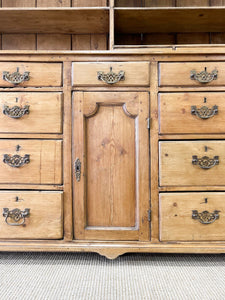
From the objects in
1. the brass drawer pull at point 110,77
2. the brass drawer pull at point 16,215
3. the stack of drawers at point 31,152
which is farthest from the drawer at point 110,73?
the brass drawer pull at point 16,215

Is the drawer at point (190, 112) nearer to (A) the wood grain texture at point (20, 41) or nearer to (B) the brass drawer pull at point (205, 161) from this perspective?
(B) the brass drawer pull at point (205, 161)

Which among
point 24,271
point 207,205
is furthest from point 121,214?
point 24,271

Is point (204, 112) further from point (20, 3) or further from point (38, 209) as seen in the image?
point (20, 3)

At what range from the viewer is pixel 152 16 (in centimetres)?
145

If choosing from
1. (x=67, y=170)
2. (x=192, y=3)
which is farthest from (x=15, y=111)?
(x=192, y=3)

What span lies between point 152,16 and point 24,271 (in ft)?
5.27

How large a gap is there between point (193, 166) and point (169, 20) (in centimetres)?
98

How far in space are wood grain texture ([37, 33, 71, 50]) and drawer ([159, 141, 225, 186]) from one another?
111 cm

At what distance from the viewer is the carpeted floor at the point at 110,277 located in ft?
3.13

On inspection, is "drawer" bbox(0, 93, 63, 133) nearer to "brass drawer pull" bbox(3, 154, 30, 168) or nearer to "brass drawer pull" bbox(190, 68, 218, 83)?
"brass drawer pull" bbox(3, 154, 30, 168)

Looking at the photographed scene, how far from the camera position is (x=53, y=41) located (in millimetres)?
1680

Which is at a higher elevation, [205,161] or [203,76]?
[203,76]

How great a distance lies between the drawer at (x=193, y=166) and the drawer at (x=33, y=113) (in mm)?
599

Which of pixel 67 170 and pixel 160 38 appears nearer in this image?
pixel 67 170
